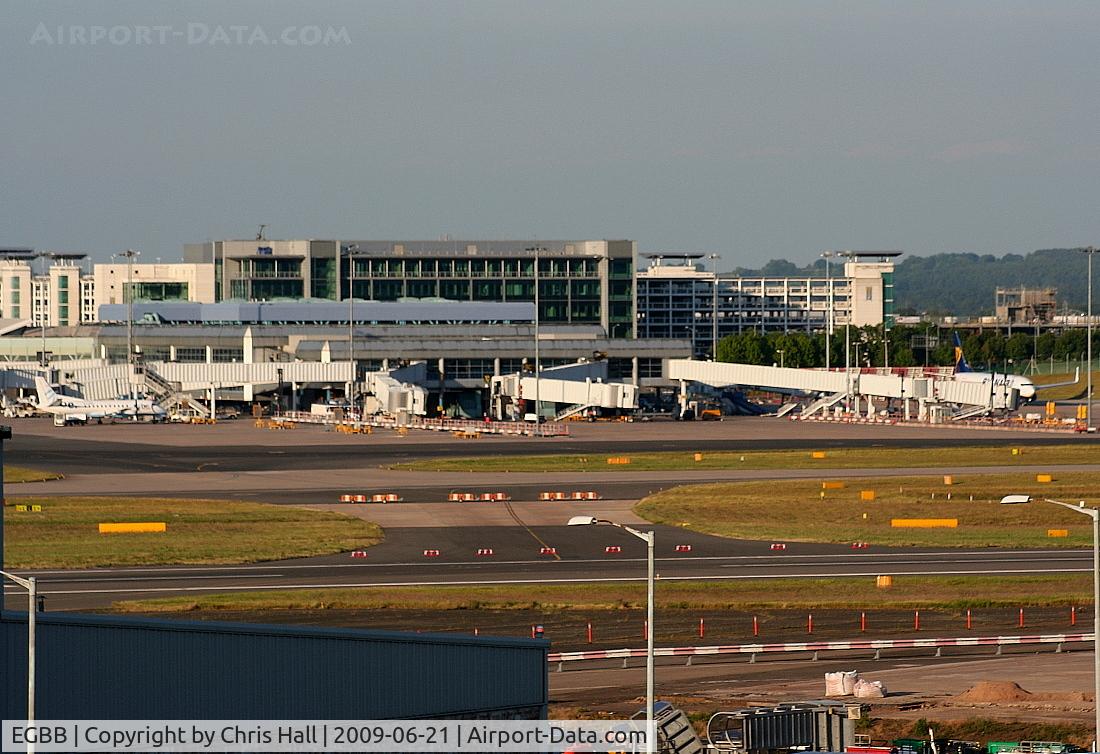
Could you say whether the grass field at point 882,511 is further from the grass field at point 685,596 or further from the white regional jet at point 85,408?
the white regional jet at point 85,408

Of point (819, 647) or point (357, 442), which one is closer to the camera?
point (819, 647)

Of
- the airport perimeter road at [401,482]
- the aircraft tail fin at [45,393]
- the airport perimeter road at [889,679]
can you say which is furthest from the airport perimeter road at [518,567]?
the aircraft tail fin at [45,393]

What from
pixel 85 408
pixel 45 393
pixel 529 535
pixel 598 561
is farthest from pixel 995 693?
pixel 45 393

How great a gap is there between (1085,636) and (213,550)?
126 ft

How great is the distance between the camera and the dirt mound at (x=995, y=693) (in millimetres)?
45188

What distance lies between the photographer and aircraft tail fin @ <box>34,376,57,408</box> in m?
171

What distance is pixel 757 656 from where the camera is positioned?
171 feet

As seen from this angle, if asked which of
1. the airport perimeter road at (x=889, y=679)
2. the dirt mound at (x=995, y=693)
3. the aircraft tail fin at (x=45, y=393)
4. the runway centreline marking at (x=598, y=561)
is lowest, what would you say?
the airport perimeter road at (x=889, y=679)

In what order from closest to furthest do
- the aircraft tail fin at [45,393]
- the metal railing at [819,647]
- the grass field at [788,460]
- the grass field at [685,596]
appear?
the metal railing at [819,647] < the grass field at [685,596] < the grass field at [788,460] < the aircraft tail fin at [45,393]

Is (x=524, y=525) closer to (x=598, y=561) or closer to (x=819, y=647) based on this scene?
(x=598, y=561)

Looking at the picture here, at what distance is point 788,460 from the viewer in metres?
119

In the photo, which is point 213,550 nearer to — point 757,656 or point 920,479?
point 757,656

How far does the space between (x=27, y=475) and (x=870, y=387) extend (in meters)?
90.9

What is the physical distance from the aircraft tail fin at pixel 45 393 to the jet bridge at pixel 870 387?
6565cm
